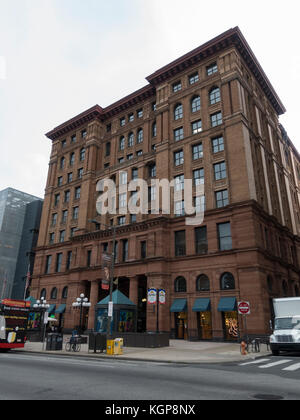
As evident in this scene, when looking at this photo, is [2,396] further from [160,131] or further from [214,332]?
[160,131]

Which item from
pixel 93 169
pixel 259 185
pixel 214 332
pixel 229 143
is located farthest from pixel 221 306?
pixel 93 169

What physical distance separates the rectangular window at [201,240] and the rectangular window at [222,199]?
10.2 ft

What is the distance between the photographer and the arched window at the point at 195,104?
3944 cm

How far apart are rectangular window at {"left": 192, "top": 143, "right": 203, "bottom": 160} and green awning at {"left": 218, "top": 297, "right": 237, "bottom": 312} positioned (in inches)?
657

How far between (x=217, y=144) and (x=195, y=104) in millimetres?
7516

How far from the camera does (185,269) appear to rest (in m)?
33.5

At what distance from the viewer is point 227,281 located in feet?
100

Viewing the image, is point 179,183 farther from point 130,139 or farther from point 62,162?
point 62,162

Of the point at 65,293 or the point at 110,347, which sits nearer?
the point at 110,347

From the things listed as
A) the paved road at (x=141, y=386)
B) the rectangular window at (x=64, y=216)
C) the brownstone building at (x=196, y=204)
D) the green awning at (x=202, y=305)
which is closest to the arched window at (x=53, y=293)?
the brownstone building at (x=196, y=204)

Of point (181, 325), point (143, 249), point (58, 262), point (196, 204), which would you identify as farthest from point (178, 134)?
point (58, 262)

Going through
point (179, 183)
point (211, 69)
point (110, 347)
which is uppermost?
point (211, 69)

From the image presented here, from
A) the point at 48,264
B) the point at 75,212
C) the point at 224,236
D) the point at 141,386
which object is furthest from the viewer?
the point at 48,264

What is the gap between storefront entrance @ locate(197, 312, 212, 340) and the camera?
30.8 m
